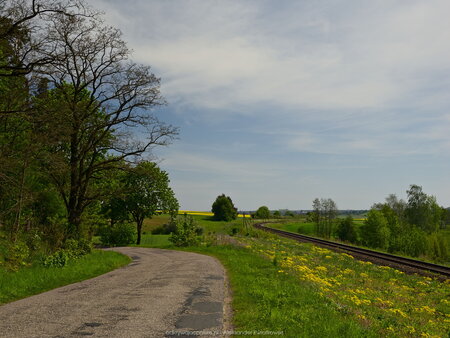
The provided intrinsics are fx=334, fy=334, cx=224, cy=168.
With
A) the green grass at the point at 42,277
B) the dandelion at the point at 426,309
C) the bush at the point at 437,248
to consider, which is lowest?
the bush at the point at 437,248

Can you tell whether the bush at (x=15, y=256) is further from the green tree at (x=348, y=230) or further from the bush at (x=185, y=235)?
the green tree at (x=348, y=230)

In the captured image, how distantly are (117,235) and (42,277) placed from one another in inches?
1360

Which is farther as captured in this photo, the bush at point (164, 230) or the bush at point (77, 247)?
the bush at point (164, 230)

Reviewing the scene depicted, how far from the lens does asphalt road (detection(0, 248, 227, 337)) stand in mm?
7512

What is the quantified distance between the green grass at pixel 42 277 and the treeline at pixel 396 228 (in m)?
44.7

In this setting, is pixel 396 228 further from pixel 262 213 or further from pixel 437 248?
pixel 262 213

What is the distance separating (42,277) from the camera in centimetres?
1383

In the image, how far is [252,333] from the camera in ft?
23.4

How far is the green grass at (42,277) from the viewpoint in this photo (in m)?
11.6

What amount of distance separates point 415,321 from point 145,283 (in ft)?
32.3

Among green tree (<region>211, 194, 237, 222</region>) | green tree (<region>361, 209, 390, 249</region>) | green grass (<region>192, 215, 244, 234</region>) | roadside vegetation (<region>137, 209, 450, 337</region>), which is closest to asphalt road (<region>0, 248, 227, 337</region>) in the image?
roadside vegetation (<region>137, 209, 450, 337</region>)

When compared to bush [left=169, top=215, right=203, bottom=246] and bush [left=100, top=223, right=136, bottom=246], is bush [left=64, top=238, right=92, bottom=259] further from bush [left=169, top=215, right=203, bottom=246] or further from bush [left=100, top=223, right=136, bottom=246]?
bush [left=100, top=223, right=136, bottom=246]

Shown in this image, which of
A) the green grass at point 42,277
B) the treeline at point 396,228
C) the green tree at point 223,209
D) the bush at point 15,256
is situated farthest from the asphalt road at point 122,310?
the green tree at point 223,209

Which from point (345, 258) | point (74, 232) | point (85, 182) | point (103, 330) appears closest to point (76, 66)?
point (85, 182)
